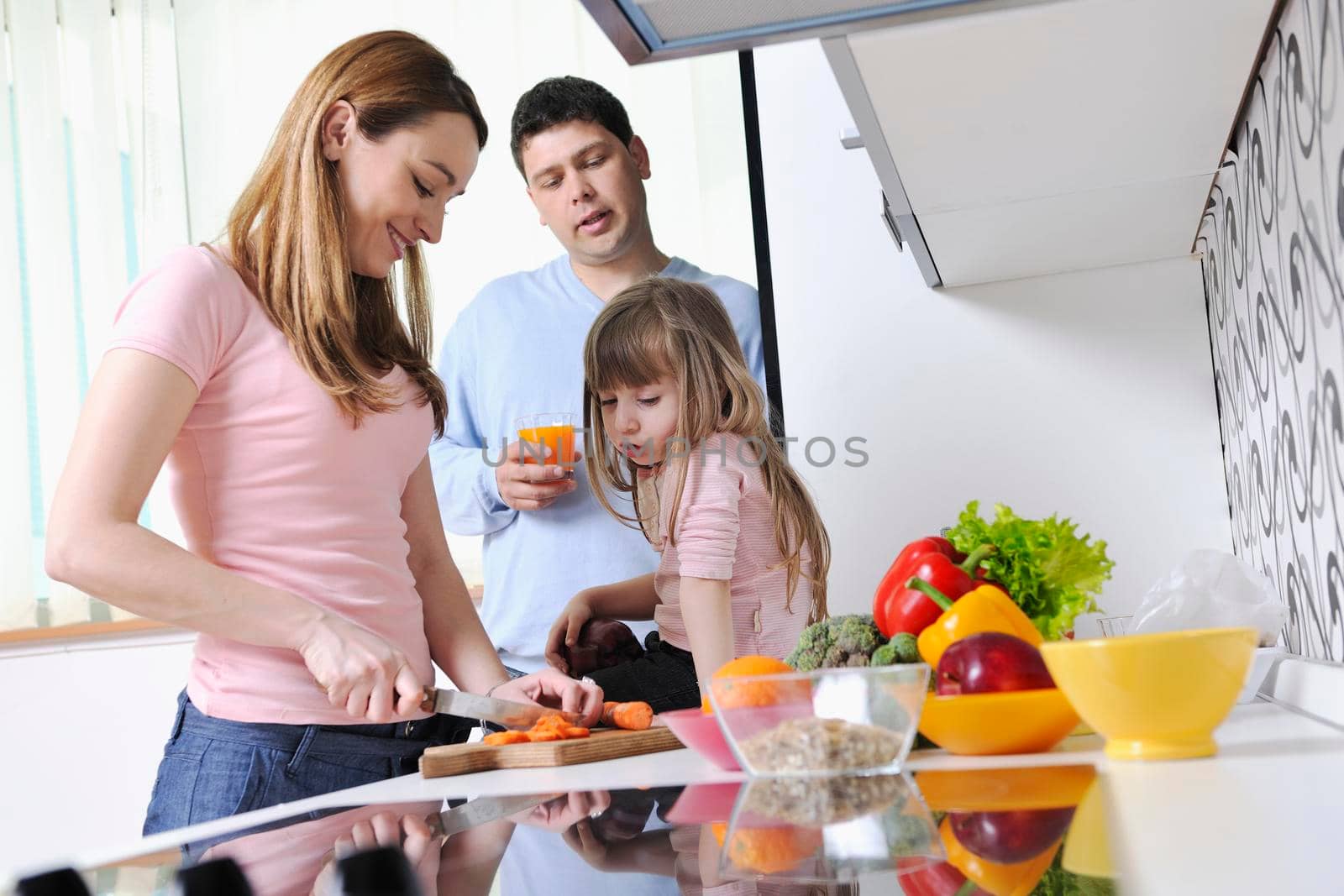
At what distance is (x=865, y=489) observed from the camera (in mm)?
1955

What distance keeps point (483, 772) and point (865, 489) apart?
107 cm

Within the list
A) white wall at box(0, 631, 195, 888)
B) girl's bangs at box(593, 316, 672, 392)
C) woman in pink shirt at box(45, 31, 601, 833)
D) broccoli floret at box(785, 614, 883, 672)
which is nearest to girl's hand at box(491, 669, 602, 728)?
woman in pink shirt at box(45, 31, 601, 833)

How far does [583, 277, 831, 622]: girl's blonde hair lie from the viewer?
190 cm

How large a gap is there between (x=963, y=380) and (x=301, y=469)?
1136 mm

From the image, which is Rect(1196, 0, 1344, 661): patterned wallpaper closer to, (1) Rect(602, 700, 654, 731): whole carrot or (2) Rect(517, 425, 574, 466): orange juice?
(1) Rect(602, 700, 654, 731): whole carrot

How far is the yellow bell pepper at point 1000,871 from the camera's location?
15.8 inches

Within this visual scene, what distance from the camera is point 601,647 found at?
6.35 feet

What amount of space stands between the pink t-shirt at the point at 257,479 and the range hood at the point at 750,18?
1.64 feet

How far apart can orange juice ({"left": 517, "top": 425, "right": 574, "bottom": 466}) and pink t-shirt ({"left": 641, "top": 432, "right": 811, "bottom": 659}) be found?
179 millimetres

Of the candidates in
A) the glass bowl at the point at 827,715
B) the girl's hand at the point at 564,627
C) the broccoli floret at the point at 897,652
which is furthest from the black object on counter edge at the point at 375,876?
the girl's hand at the point at 564,627

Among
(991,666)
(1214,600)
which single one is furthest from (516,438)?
(991,666)

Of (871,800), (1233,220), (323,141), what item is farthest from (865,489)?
(871,800)

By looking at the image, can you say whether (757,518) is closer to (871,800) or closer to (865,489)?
(865,489)

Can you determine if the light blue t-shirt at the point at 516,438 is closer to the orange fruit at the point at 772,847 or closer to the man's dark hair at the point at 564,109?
the man's dark hair at the point at 564,109
